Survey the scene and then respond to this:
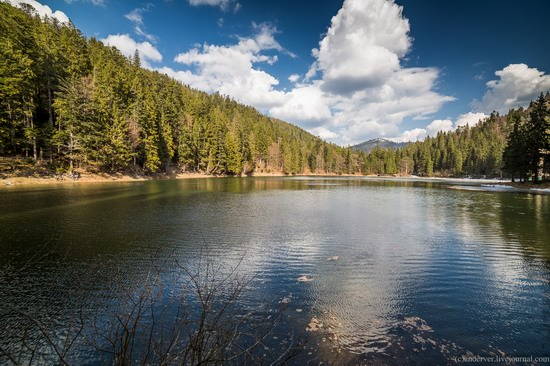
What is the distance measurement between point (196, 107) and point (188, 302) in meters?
103

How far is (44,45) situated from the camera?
50.9 meters

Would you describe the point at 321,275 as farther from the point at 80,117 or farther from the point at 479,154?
the point at 479,154

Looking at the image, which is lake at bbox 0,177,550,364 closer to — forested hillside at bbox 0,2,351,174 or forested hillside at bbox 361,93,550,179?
forested hillside at bbox 0,2,351,174

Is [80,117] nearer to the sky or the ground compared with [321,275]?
nearer to the sky

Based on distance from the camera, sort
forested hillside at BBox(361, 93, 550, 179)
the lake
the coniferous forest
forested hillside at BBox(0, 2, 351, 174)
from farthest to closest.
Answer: forested hillside at BBox(361, 93, 550, 179) → the coniferous forest → forested hillside at BBox(0, 2, 351, 174) → the lake

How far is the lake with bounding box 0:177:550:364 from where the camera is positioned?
6.52m

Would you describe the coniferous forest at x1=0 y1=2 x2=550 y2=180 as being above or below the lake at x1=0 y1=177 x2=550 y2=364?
above

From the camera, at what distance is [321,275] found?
10422 mm

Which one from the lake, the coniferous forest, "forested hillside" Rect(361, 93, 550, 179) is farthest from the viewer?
"forested hillside" Rect(361, 93, 550, 179)

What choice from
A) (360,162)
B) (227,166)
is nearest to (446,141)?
(360,162)

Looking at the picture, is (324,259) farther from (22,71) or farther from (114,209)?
(22,71)

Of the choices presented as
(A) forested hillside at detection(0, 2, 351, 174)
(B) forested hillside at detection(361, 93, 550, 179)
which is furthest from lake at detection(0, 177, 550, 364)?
(B) forested hillside at detection(361, 93, 550, 179)

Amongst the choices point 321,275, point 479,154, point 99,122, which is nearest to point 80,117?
point 99,122

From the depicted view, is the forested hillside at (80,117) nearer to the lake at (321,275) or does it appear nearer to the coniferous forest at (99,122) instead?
the coniferous forest at (99,122)
